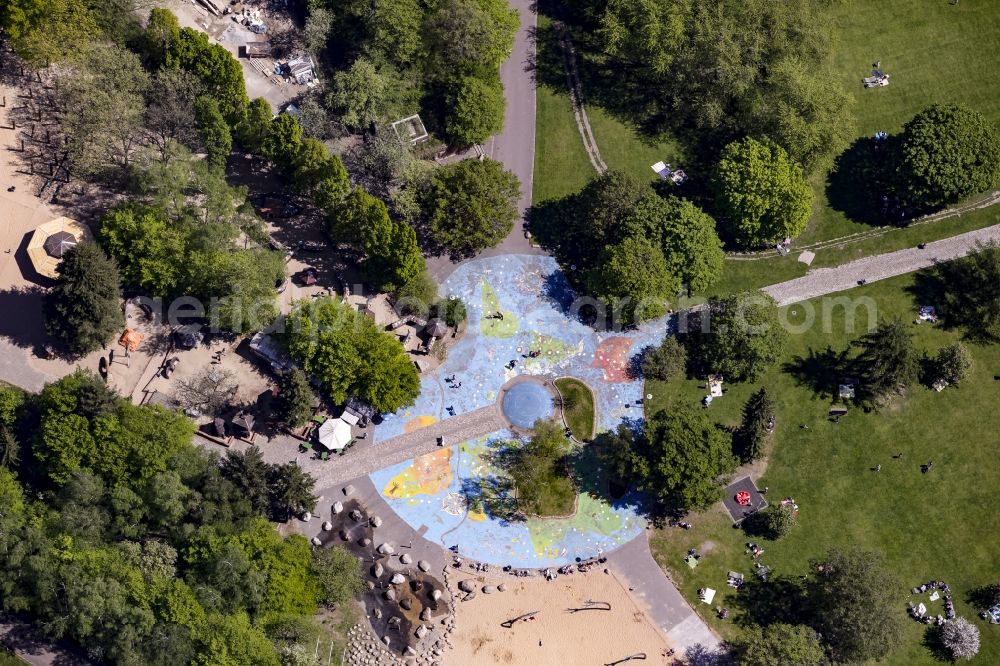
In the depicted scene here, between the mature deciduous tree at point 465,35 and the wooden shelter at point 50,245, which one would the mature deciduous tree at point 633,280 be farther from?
the wooden shelter at point 50,245

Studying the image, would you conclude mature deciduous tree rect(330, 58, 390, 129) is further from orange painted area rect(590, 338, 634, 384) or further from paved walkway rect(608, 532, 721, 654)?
paved walkway rect(608, 532, 721, 654)

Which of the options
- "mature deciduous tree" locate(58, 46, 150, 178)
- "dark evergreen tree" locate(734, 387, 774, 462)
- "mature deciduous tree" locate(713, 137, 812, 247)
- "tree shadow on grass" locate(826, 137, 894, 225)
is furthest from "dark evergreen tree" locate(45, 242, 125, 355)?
"tree shadow on grass" locate(826, 137, 894, 225)

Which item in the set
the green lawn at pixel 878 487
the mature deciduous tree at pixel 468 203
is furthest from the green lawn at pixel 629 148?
the green lawn at pixel 878 487

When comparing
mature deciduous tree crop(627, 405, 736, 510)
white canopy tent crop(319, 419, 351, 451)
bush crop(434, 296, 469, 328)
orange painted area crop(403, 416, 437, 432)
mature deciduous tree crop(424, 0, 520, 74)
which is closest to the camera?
mature deciduous tree crop(627, 405, 736, 510)

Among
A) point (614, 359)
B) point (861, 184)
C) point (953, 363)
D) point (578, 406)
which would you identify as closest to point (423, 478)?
point (578, 406)

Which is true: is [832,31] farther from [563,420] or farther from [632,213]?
[563,420]

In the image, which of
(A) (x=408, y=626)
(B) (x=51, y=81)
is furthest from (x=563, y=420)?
(B) (x=51, y=81)

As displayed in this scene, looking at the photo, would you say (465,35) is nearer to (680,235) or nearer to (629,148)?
(629,148)

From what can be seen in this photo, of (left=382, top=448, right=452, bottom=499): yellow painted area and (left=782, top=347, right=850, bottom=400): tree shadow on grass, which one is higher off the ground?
(left=782, top=347, right=850, bottom=400): tree shadow on grass
